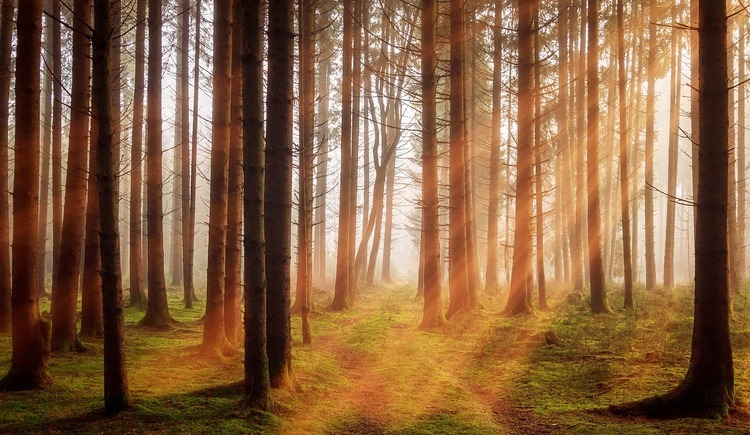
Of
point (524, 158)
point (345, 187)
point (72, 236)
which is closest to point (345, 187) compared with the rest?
point (345, 187)

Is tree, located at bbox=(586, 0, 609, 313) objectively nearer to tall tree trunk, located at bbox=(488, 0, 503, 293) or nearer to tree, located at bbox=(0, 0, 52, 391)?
tall tree trunk, located at bbox=(488, 0, 503, 293)

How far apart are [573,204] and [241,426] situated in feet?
83.2

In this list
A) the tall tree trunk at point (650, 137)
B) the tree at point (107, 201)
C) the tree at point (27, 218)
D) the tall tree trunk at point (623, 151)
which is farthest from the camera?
the tall tree trunk at point (650, 137)

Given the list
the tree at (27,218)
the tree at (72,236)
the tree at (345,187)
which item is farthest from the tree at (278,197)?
the tree at (345,187)

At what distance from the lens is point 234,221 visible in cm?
1012

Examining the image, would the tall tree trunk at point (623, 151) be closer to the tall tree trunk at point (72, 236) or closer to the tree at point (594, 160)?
the tree at point (594, 160)

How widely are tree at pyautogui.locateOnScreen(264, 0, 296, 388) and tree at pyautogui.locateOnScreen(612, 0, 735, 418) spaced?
15.9ft

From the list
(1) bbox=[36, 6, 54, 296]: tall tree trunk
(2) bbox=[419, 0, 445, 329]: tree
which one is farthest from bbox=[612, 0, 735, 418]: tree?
(1) bbox=[36, 6, 54, 296]: tall tree trunk

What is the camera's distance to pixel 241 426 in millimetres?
5887

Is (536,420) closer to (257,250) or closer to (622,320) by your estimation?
(257,250)

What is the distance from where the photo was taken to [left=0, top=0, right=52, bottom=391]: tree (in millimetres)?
6836

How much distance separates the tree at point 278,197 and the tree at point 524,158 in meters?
10.1

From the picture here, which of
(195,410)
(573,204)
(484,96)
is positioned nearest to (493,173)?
(484,96)

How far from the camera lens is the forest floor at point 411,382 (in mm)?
6094
